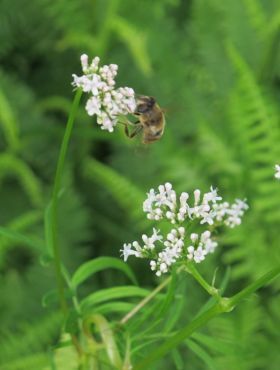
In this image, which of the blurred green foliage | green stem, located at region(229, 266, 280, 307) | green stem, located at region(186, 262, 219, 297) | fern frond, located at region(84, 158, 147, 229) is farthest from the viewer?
fern frond, located at region(84, 158, 147, 229)

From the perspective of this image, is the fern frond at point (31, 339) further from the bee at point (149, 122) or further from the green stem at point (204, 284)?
the green stem at point (204, 284)

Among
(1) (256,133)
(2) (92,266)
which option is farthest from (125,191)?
(2) (92,266)

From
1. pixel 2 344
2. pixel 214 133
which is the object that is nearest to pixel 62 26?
pixel 214 133

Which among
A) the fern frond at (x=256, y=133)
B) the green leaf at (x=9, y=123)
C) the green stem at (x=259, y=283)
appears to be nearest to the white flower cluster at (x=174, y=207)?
the green stem at (x=259, y=283)

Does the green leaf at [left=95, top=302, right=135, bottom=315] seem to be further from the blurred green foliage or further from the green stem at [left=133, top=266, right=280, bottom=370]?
the blurred green foliage

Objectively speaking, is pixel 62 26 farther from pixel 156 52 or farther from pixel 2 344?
pixel 2 344

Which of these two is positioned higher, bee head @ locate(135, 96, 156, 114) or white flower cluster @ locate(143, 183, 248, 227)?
bee head @ locate(135, 96, 156, 114)

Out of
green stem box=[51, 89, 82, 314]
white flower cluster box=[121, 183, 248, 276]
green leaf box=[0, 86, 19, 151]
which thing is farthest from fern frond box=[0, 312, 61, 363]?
white flower cluster box=[121, 183, 248, 276]

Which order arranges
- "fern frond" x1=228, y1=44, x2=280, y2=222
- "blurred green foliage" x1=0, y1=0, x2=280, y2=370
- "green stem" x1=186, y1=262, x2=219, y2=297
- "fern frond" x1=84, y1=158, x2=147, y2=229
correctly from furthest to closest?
"fern frond" x1=84, y1=158, x2=147, y2=229, "fern frond" x1=228, y1=44, x2=280, y2=222, "blurred green foliage" x1=0, y1=0, x2=280, y2=370, "green stem" x1=186, y1=262, x2=219, y2=297
